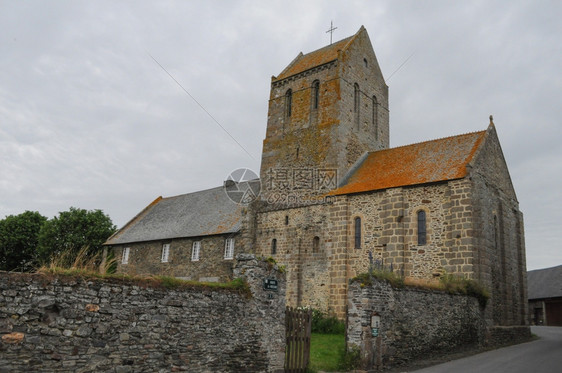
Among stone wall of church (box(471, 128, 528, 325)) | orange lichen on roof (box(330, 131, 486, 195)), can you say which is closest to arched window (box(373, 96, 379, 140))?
orange lichen on roof (box(330, 131, 486, 195))

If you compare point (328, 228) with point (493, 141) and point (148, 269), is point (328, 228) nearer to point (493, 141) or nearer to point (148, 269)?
point (493, 141)

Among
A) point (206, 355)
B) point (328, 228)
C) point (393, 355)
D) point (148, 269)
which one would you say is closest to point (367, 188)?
point (328, 228)

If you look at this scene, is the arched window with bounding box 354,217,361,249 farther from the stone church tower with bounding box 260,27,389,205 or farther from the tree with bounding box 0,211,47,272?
the tree with bounding box 0,211,47,272

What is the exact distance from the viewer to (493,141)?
23797mm

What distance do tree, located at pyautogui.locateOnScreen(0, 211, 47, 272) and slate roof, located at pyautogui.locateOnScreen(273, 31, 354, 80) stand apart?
82.0ft

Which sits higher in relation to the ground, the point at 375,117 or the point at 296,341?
the point at 375,117

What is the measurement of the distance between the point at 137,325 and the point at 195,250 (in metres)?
21.1

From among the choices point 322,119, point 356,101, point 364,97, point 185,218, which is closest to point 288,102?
point 322,119

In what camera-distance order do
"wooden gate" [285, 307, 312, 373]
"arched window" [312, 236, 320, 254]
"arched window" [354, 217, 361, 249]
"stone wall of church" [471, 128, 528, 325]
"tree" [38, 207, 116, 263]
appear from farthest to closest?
"tree" [38, 207, 116, 263] < "arched window" [312, 236, 320, 254] < "arched window" [354, 217, 361, 249] < "stone wall of church" [471, 128, 528, 325] < "wooden gate" [285, 307, 312, 373]

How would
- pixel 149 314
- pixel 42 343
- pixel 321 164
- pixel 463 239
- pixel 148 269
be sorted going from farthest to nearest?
pixel 148 269 < pixel 321 164 < pixel 463 239 < pixel 149 314 < pixel 42 343

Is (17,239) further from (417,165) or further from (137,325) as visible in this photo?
(137,325)

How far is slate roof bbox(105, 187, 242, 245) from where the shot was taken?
2991cm

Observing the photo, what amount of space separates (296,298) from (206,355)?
14824 millimetres

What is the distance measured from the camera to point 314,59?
30.7 metres
